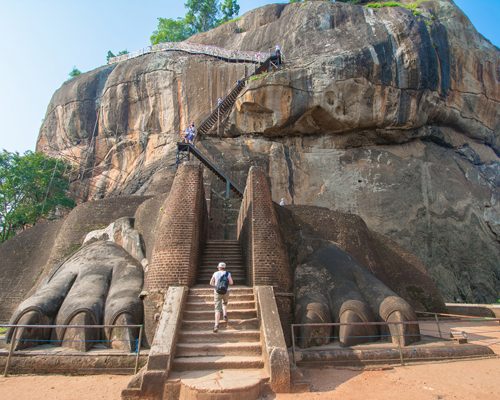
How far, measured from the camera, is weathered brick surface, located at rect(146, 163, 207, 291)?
25.0ft

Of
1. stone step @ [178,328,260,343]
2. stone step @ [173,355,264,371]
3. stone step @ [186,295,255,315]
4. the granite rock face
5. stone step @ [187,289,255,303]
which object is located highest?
the granite rock face

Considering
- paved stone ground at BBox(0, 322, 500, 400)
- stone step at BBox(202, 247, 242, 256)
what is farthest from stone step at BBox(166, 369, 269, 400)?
stone step at BBox(202, 247, 242, 256)

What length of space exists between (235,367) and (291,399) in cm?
108

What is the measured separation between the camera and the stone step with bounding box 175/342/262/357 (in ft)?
19.7

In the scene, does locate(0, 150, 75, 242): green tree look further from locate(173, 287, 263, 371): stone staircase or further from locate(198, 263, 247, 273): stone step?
locate(173, 287, 263, 371): stone staircase

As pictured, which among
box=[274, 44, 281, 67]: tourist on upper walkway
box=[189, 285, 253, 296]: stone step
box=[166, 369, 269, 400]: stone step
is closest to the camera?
box=[166, 369, 269, 400]: stone step

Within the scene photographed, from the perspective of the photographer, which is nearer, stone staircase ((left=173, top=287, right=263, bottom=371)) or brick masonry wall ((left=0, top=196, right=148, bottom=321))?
stone staircase ((left=173, top=287, right=263, bottom=371))

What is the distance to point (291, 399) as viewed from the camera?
16.3 ft

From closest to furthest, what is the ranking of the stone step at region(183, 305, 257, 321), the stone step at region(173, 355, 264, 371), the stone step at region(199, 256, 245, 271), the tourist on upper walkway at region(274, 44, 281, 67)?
the stone step at region(173, 355, 264, 371) < the stone step at region(183, 305, 257, 321) < the stone step at region(199, 256, 245, 271) < the tourist on upper walkway at region(274, 44, 281, 67)

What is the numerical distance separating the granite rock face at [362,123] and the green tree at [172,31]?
646 inches

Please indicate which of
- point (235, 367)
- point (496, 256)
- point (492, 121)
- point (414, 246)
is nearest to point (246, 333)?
point (235, 367)

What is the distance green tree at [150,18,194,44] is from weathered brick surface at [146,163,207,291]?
36.0m

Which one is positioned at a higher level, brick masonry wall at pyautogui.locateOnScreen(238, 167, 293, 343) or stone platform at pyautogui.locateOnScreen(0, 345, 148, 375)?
brick masonry wall at pyautogui.locateOnScreen(238, 167, 293, 343)

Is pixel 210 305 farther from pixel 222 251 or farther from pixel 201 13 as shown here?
pixel 201 13
